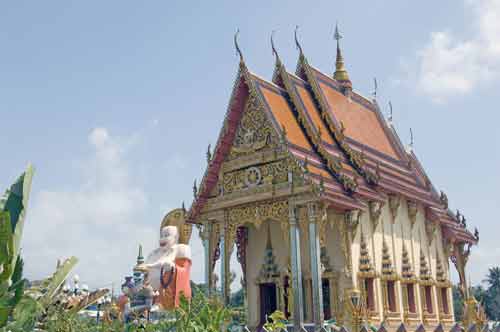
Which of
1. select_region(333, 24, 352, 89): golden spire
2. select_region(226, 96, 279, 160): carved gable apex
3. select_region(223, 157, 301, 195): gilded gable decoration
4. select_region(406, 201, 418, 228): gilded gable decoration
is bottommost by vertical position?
select_region(406, 201, 418, 228): gilded gable decoration

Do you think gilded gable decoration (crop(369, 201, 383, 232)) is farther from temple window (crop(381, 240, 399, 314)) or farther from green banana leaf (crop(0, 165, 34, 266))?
green banana leaf (crop(0, 165, 34, 266))

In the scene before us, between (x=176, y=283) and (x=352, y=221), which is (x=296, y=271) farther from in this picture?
(x=176, y=283)

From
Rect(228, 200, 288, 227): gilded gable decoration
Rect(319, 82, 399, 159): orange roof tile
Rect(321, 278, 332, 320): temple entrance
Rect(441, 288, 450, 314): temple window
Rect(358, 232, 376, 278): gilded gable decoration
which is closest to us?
Rect(228, 200, 288, 227): gilded gable decoration

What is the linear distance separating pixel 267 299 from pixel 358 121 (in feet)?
17.5

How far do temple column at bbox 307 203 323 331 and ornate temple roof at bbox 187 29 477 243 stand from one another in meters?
0.49

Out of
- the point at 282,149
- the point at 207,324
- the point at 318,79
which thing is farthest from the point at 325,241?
the point at 207,324

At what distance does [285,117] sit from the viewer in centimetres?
1314

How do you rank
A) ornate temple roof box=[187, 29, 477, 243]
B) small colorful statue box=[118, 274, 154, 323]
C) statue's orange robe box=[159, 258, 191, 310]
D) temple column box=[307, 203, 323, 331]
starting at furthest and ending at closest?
ornate temple roof box=[187, 29, 477, 243] < temple column box=[307, 203, 323, 331] < statue's orange robe box=[159, 258, 191, 310] < small colorful statue box=[118, 274, 154, 323]

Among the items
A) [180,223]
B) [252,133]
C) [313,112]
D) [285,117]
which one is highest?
[313,112]

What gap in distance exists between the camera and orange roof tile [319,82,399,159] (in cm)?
1499

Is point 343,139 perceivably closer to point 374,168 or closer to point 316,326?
point 374,168

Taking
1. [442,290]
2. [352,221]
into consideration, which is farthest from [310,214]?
[442,290]

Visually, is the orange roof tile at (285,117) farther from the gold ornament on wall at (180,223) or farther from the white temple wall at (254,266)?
the gold ornament on wall at (180,223)

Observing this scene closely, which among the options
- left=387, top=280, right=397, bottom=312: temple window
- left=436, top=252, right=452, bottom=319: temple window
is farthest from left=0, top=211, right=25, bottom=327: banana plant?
left=436, top=252, right=452, bottom=319: temple window
